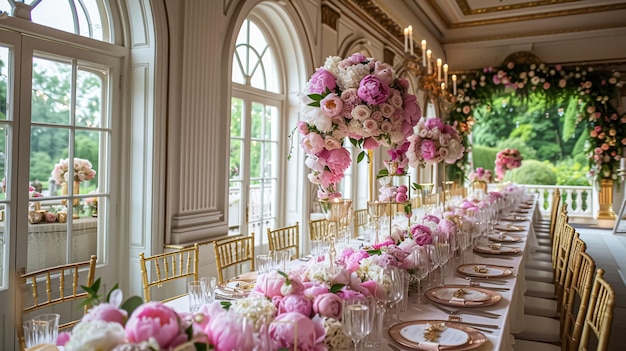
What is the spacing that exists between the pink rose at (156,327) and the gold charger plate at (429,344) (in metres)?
0.84

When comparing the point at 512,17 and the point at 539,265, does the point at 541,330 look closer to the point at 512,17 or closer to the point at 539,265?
the point at 539,265

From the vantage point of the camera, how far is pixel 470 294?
215 centimetres

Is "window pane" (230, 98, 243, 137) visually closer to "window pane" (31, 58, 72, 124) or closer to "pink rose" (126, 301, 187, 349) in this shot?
"window pane" (31, 58, 72, 124)

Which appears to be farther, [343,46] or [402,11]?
[402,11]

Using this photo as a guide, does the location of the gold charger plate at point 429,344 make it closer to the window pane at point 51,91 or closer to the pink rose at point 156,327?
the pink rose at point 156,327

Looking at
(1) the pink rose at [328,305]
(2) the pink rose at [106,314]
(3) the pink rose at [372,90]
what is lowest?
(1) the pink rose at [328,305]

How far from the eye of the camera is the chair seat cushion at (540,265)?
14.3ft

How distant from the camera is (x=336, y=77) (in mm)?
2270

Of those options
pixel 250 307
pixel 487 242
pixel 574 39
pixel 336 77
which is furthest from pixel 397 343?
pixel 574 39

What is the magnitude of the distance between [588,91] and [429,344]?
30.6 feet

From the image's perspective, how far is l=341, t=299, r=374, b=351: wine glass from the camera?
1371 mm

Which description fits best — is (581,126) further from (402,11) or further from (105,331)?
(105,331)

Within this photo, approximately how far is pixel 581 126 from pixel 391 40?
8841mm

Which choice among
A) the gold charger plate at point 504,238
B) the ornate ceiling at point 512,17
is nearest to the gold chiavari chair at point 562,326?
the gold charger plate at point 504,238
